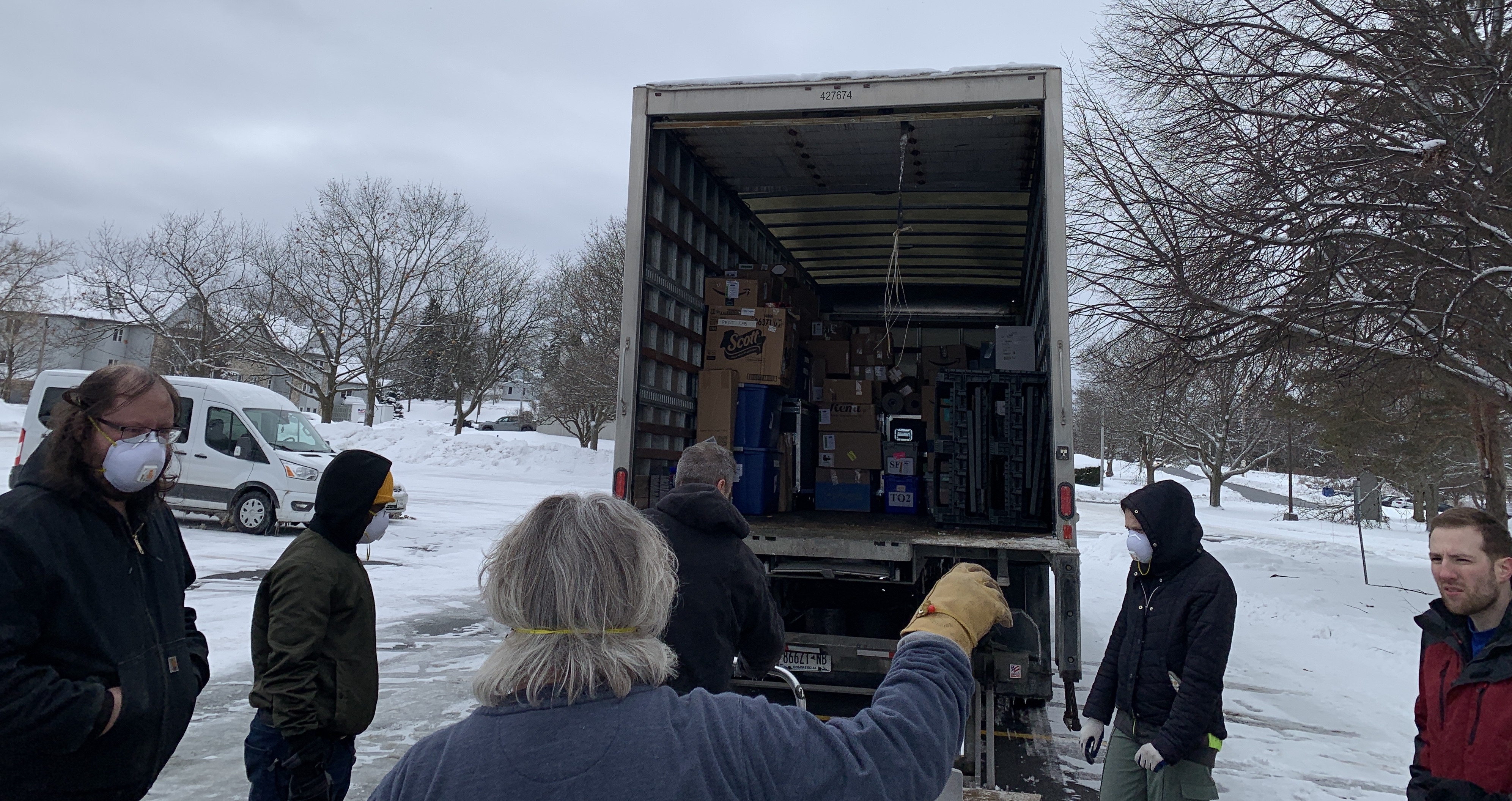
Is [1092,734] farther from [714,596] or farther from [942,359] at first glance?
[942,359]

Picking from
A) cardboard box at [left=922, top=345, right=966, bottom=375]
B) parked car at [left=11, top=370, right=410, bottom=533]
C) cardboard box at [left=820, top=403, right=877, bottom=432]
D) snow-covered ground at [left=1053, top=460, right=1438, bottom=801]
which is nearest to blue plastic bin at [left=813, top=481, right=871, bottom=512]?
cardboard box at [left=820, top=403, right=877, bottom=432]

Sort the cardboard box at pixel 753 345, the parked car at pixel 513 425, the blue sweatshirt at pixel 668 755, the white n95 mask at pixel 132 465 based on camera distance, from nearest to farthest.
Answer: the blue sweatshirt at pixel 668 755 < the white n95 mask at pixel 132 465 < the cardboard box at pixel 753 345 < the parked car at pixel 513 425

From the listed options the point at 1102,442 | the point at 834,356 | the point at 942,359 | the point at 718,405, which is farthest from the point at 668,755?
the point at 1102,442

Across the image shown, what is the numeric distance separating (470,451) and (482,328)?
21.8ft

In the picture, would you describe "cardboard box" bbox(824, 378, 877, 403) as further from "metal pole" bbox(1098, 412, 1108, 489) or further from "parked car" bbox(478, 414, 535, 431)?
"parked car" bbox(478, 414, 535, 431)

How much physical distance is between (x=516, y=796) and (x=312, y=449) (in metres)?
14.4

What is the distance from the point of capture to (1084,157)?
37.0ft

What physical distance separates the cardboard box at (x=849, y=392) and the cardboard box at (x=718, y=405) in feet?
3.95

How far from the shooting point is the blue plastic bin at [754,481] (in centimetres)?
662

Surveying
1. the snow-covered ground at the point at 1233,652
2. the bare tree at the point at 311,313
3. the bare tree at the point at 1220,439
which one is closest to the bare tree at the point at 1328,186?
the snow-covered ground at the point at 1233,652

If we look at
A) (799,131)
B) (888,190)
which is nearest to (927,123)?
(799,131)

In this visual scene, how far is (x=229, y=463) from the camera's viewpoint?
12805 mm

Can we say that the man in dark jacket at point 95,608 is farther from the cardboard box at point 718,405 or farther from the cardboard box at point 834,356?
the cardboard box at point 834,356

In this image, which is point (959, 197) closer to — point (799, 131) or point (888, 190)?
point (888, 190)
